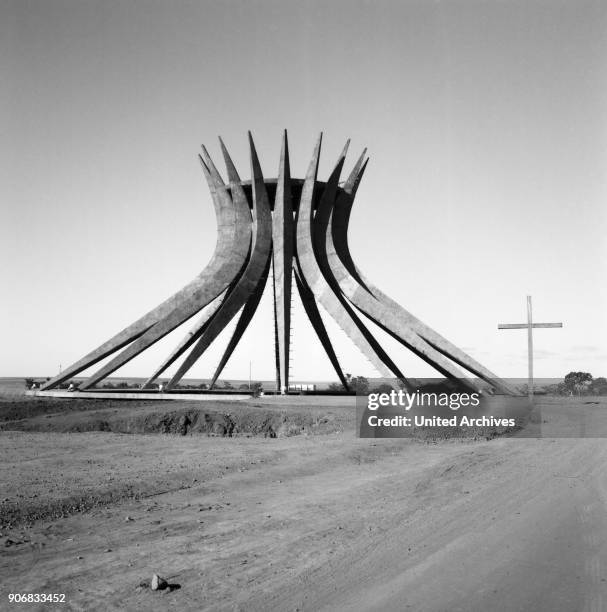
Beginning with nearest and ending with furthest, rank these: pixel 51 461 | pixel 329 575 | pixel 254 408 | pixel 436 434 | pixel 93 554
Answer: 1. pixel 329 575
2. pixel 93 554
3. pixel 51 461
4. pixel 436 434
5. pixel 254 408

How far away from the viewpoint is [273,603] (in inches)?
140

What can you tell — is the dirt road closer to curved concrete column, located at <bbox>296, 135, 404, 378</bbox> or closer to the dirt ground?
the dirt ground

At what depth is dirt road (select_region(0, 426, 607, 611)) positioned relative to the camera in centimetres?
366

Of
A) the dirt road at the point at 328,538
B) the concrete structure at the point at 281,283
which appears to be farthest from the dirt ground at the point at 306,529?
the concrete structure at the point at 281,283

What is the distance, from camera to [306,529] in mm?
5109

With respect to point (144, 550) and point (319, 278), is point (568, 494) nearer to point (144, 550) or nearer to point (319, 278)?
point (144, 550)

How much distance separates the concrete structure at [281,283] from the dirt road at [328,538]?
30.1 feet

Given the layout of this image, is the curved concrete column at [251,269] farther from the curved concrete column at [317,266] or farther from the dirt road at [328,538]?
the dirt road at [328,538]

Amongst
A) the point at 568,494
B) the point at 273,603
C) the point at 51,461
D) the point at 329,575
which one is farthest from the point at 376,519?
the point at 51,461

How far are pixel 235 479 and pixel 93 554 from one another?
10.2ft

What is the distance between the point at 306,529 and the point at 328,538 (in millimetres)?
333

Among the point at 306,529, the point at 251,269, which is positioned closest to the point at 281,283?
the point at 251,269

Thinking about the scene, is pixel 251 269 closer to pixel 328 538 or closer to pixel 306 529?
pixel 306 529

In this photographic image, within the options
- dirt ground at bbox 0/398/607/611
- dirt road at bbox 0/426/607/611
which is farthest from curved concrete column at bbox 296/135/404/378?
dirt road at bbox 0/426/607/611
